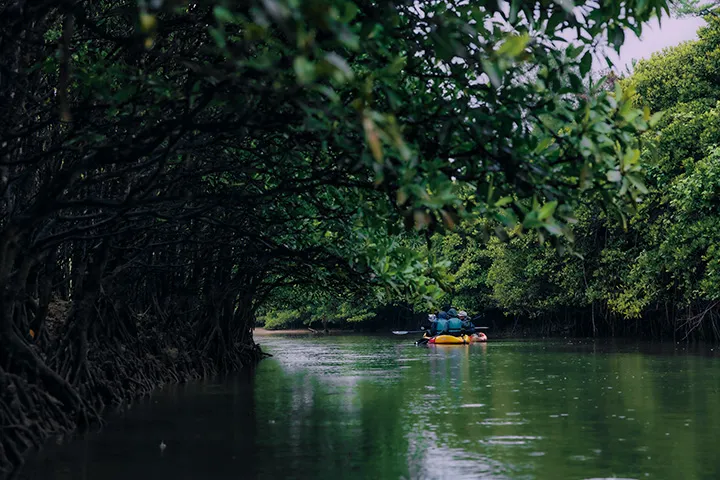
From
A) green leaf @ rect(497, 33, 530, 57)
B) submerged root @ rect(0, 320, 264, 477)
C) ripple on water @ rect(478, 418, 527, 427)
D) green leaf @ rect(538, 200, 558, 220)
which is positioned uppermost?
green leaf @ rect(497, 33, 530, 57)

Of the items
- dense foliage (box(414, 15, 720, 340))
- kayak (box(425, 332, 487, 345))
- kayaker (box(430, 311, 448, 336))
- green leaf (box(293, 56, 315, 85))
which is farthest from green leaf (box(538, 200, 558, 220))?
kayaker (box(430, 311, 448, 336))

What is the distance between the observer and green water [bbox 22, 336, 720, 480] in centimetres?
1154

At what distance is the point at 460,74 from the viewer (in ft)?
28.6

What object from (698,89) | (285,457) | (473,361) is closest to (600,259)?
(698,89)

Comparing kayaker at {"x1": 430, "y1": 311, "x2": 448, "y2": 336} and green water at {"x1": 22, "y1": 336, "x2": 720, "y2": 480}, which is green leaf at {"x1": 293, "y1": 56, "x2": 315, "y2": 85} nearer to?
green water at {"x1": 22, "y1": 336, "x2": 720, "y2": 480}

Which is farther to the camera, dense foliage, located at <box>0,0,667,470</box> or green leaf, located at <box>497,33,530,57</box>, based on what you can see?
dense foliage, located at <box>0,0,667,470</box>

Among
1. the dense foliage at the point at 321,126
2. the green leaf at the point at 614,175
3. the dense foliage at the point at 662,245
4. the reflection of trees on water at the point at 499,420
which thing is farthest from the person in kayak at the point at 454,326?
the green leaf at the point at 614,175

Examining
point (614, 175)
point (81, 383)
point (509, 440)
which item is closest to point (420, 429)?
point (509, 440)

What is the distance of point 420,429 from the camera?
14.8 m

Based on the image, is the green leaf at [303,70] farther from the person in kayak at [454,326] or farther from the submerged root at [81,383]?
the person in kayak at [454,326]

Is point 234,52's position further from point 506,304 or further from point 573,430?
point 506,304

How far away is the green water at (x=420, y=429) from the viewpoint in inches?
454

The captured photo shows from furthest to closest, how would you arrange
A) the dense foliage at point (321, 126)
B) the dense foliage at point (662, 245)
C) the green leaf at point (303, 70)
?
the dense foliage at point (662, 245) < the dense foliage at point (321, 126) < the green leaf at point (303, 70)

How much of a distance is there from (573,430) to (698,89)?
27.7 m
